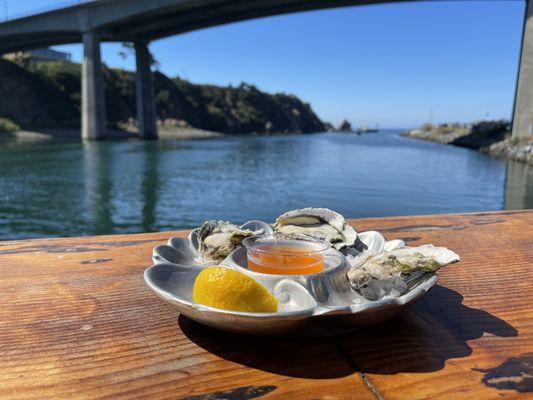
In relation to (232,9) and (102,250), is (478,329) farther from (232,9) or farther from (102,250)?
(232,9)

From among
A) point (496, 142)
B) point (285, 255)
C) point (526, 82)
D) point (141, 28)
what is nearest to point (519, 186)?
point (526, 82)

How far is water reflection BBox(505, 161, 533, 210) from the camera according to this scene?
14.3 m

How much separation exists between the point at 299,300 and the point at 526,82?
3377cm

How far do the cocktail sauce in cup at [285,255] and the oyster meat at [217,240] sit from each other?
0.09 meters

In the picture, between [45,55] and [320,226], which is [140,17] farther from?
[45,55]

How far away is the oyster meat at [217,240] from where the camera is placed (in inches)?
54.6

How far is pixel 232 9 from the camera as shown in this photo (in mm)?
35406

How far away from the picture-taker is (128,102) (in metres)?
62.9

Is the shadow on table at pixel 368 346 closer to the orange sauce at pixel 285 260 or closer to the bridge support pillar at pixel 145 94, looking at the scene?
the orange sauce at pixel 285 260

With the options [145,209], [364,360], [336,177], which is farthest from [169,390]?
[336,177]

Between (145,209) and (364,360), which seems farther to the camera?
(145,209)

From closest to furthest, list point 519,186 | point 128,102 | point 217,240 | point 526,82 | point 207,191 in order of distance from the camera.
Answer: point 217,240 → point 207,191 → point 519,186 → point 526,82 → point 128,102

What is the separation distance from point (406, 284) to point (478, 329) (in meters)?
0.24

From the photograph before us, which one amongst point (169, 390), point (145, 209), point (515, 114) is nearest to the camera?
point (169, 390)
